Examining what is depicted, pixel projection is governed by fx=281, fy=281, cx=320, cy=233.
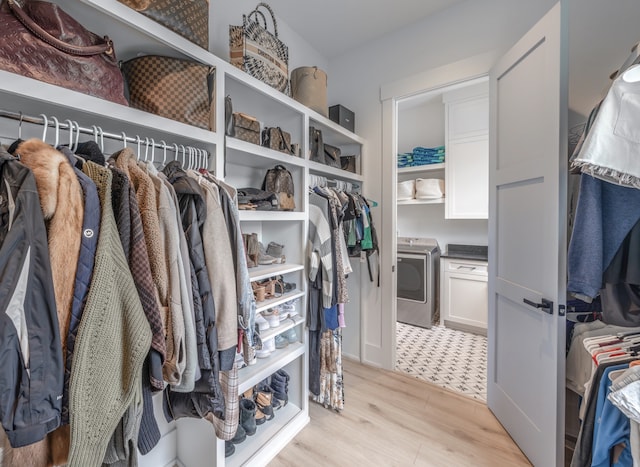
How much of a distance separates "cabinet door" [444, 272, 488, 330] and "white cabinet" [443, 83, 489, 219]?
71 cm

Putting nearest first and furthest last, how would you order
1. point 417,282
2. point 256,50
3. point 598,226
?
point 598,226, point 256,50, point 417,282

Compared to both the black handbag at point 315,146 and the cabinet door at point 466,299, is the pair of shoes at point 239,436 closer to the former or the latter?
the black handbag at point 315,146

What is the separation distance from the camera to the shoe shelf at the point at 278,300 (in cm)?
145

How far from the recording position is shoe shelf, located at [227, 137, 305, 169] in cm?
137

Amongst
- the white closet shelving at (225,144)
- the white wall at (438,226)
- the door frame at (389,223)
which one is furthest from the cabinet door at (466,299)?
the white closet shelving at (225,144)

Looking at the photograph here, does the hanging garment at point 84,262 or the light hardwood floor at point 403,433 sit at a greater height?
the hanging garment at point 84,262

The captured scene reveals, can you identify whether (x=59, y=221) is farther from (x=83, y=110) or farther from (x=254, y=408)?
(x=254, y=408)

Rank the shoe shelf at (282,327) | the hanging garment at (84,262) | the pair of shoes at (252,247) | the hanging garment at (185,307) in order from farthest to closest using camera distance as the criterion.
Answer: the pair of shoes at (252,247) < the shoe shelf at (282,327) < the hanging garment at (185,307) < the hanging garment at (84,262)

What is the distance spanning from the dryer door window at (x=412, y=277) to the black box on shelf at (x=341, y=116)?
1767 mm

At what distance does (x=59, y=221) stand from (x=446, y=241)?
385cm

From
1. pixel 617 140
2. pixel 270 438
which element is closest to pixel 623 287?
pixel 617 140

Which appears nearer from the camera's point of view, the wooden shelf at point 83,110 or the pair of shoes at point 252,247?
the wooden shelf at point 83,110

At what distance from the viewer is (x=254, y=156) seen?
155 cm

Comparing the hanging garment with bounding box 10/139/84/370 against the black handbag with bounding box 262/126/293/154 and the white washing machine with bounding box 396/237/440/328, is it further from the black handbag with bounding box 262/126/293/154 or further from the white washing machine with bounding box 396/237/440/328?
the white washing machine with bounding box 396/237/440/328
